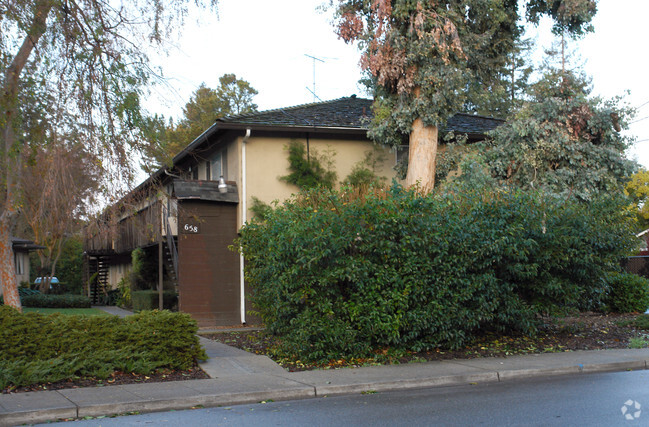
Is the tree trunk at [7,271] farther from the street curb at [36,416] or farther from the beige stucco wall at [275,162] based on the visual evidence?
the beige stucco wall at [275,162]

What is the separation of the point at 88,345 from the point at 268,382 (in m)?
3.07

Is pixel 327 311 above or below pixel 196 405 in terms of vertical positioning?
above

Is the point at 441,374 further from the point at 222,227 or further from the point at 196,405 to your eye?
the point at 222,227

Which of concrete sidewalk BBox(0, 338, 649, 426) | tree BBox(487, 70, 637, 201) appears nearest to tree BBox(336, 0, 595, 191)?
tree BBox(487, 70, 637, 201)

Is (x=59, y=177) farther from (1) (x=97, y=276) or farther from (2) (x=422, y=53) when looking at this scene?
(1) (x=97, y=276)

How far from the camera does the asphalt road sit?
6.89m

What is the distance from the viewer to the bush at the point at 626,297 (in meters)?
19.0

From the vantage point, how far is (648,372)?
1031 cm

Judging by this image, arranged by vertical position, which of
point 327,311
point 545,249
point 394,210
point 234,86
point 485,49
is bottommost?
point 327,311

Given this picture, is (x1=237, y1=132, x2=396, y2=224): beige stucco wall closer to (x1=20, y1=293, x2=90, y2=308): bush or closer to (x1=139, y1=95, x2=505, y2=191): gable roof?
(x1=139, y1=95, x2=505, y2=191): gable roof

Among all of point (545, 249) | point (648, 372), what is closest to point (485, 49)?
point (545, 249)

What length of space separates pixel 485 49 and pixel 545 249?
8664mm

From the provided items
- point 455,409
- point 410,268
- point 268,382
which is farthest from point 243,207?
point 455,409

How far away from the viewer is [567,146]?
17.5m
